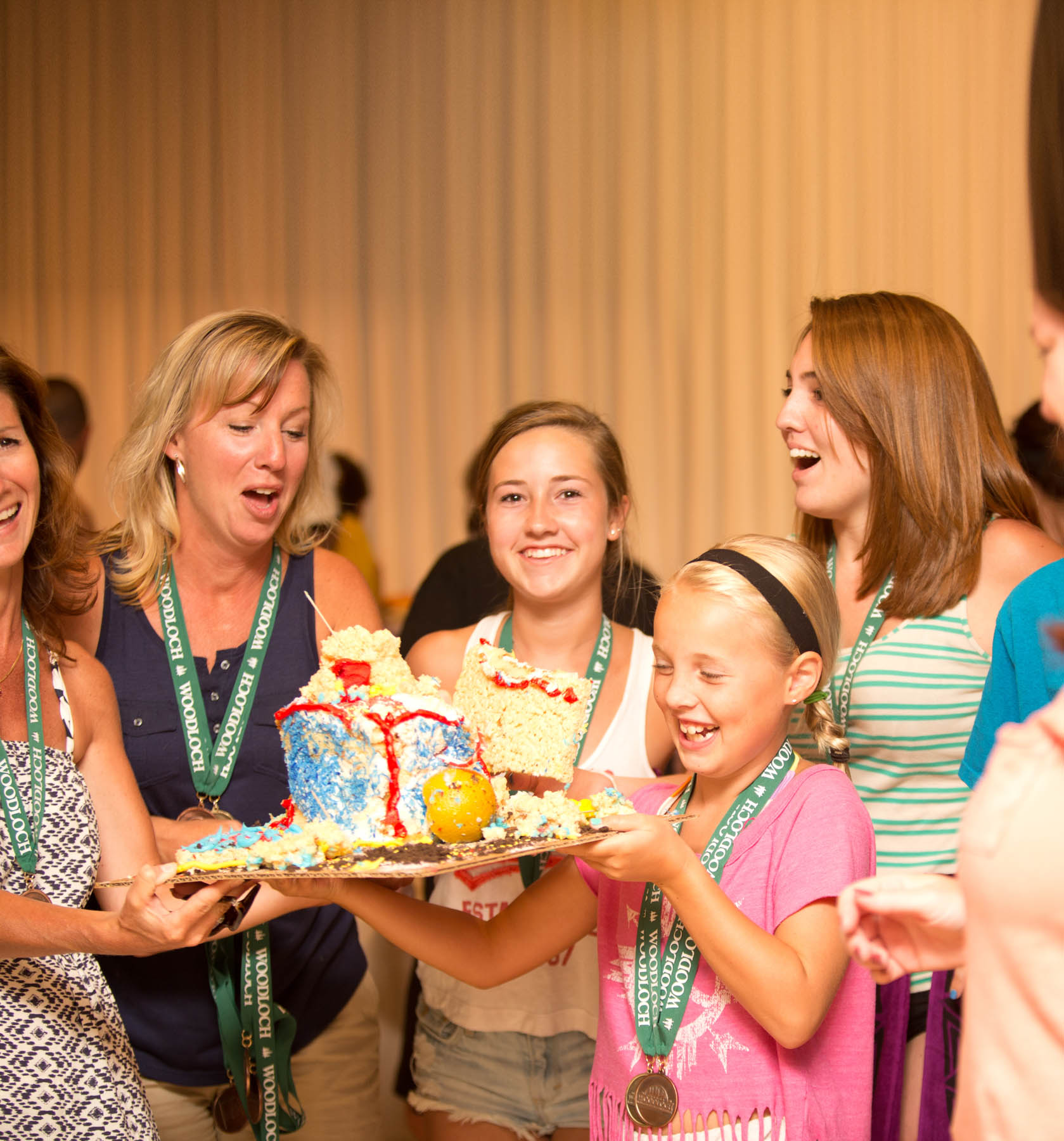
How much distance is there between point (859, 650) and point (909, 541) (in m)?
0.25

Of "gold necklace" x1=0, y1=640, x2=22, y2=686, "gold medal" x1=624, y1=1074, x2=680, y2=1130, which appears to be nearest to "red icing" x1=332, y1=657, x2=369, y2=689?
"gold necklace" x1=0, y1=640, x2=22, y2=686

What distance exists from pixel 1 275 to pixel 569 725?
6.86 metres

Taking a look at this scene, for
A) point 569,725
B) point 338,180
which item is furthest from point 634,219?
point 569,725

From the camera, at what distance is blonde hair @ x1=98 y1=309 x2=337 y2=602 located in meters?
2.60

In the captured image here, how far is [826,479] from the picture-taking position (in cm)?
260

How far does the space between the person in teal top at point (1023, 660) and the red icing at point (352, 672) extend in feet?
3.34

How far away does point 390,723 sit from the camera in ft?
6.35

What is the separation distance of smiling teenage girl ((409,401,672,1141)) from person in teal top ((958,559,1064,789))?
2.54 ft

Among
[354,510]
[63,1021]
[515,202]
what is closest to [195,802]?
[63,1021]

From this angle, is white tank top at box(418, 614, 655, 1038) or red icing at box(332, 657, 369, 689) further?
white tank top at box(418, 614, 655, 1038)

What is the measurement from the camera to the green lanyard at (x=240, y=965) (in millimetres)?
2430

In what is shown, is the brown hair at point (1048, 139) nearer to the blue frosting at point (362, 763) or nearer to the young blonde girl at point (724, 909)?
the young blonde girl at point (724, 909)

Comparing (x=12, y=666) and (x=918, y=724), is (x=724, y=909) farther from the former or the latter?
(x=12, y=666)

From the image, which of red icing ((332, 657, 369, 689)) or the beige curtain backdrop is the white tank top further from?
the beige curtain backdrop
